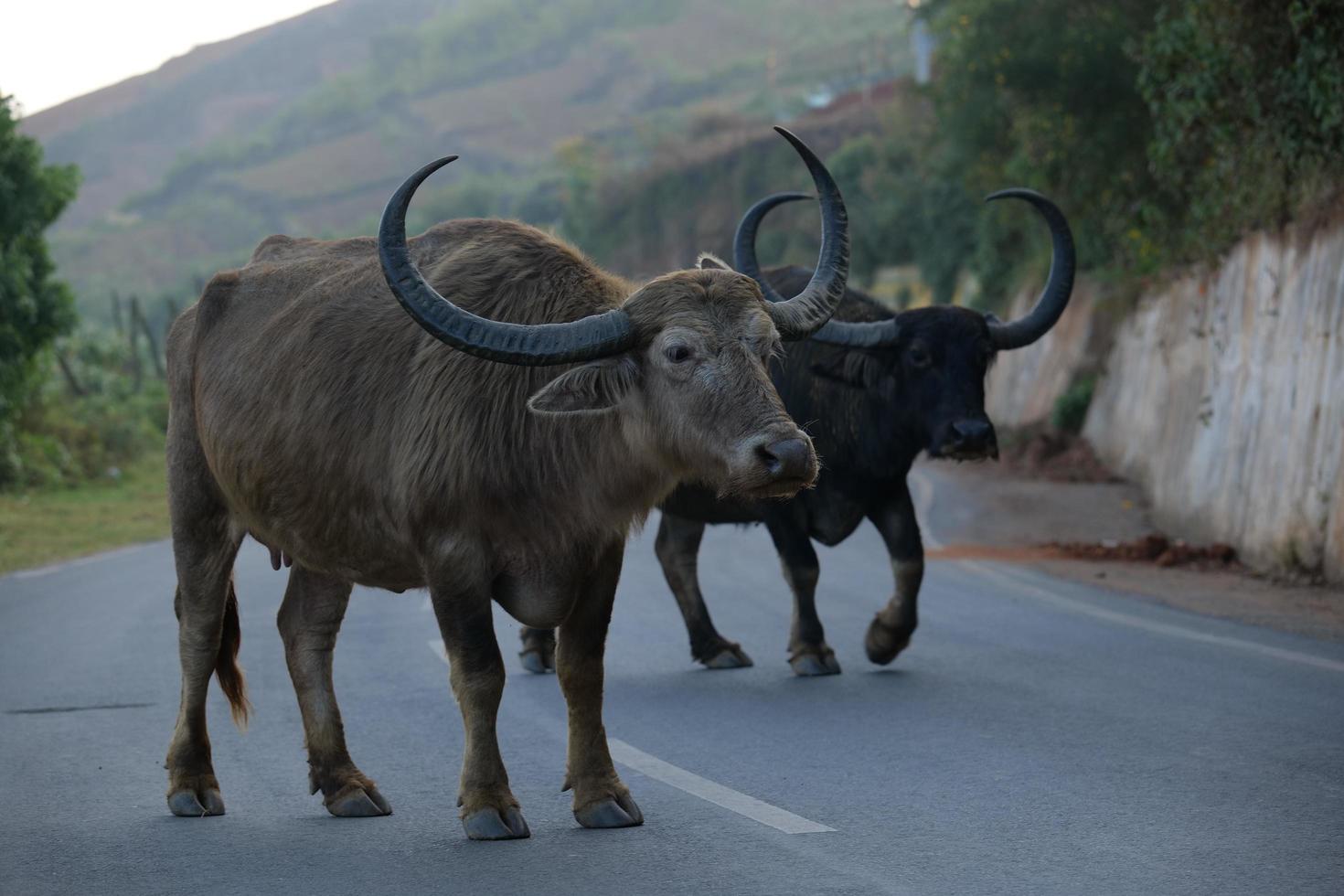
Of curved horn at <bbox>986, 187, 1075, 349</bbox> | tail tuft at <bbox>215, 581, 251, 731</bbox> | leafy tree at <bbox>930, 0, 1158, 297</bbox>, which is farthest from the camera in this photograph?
leafy tree at <bbox>930, 0, 1158, 297</bbox>

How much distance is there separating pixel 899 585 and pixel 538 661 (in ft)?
7.15

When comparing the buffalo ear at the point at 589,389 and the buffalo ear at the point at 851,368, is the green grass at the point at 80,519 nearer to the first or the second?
the buffalo ear at the point at 851,368

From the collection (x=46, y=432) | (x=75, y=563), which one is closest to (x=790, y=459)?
(x=75, y=563)

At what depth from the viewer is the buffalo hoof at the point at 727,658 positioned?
9.58 meters

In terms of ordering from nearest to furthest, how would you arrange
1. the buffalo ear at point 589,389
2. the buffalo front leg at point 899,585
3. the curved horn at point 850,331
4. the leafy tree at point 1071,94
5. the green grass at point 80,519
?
1. the buffalo ear at point 589,389
2. the buffalo front leg at point 899,585
3. the curved horn at point 850,331
4. the green grass at point 80,519
5. the leafy tree at point 1071,94

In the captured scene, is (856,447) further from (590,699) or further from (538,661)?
Answer: (590,699)

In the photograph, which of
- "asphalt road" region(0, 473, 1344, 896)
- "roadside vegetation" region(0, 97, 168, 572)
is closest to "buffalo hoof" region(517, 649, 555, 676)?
"asphalt road" region(0, 473, 1344, 896)

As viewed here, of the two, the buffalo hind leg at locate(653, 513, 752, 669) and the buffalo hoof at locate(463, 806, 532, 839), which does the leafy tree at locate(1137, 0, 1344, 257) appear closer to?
the buffalo hind leg at locate(653, 513, 752, 669)

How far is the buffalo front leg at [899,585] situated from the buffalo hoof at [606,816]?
10.8ft

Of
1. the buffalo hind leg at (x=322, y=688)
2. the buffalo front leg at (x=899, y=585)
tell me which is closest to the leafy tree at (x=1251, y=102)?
the buffalo front leg at (x=899, y=585)

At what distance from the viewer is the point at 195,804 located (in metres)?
6.39

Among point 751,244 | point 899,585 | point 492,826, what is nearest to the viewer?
point 492,826

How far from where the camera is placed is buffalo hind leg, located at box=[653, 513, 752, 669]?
9594 mm

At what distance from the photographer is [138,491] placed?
28234 mm
